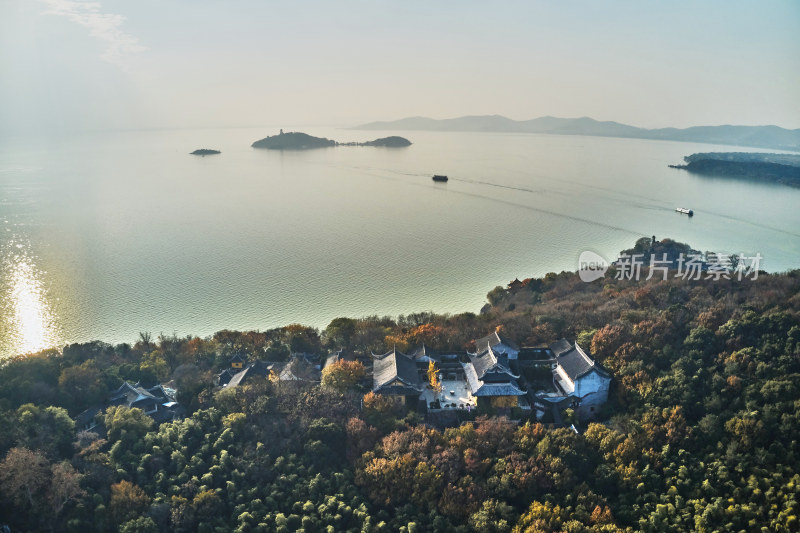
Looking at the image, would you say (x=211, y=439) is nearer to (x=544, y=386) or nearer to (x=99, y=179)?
(x=544, y=386)

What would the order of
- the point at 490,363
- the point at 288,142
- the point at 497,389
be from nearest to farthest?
the point at 497,389
the point at 490,363
the point at 288,142

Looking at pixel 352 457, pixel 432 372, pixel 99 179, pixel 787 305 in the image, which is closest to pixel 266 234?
pixel 432 372

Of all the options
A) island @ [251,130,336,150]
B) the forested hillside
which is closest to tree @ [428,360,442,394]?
the forested hillside

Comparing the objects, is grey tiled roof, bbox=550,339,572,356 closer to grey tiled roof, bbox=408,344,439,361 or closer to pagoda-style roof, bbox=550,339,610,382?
pagoda-style roof, bbox=550,339,610,382

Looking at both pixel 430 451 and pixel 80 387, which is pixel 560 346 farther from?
pixel 80 387

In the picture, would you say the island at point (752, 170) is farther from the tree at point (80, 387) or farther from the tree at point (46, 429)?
the tree at point (46, 429)

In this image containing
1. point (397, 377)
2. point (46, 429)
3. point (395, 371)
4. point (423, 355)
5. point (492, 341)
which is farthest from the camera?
point (423, 355)

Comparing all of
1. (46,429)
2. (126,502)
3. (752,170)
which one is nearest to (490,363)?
(126,502)
